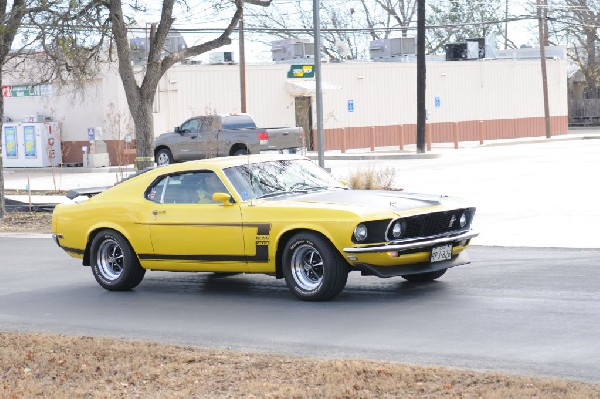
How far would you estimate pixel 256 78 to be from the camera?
49250 millimetres

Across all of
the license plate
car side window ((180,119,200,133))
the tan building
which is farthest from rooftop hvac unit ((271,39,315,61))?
the license plate

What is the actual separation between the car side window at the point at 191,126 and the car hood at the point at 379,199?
27107 millimetres

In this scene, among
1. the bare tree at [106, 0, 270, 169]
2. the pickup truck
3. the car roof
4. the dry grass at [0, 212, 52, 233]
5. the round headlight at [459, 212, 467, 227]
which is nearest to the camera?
the round headlight at [459, 212, 467, 227]

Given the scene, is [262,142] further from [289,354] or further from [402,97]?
[289,354]

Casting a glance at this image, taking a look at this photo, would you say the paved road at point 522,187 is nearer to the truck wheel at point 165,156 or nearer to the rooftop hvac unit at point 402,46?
the truck wheel at point 165,156

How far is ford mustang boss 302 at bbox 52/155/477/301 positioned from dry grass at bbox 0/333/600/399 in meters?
2.34

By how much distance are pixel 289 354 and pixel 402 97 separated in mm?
46758

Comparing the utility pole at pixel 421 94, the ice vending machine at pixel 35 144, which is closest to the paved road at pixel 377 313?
the ice vending machine at pixel 35 144

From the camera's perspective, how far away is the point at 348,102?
51469 mm

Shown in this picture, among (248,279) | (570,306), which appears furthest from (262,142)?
(570,306)

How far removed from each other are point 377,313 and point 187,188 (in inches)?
113

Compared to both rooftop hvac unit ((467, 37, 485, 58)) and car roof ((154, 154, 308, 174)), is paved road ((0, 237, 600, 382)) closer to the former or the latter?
car roof ((154, 154, 308, 174))

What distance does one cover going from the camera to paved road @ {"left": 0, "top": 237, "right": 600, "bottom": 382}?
28.8ft

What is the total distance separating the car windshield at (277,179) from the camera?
39.6 feet
